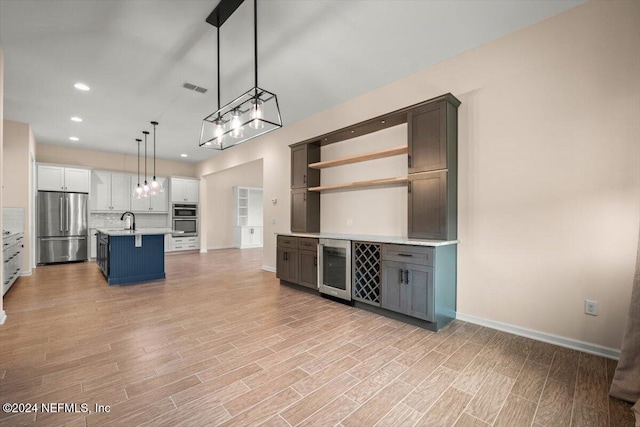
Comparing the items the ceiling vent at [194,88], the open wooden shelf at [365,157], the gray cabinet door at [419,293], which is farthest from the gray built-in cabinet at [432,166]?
the ceiling vent at [194,88]

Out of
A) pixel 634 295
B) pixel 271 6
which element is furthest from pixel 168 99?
pixel 634 295

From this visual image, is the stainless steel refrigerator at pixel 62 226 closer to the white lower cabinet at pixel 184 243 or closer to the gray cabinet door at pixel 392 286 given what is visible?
the white lower cabinet at pixel 184 243

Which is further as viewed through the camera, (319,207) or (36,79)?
(319,207)

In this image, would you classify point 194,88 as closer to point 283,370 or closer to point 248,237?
point 283,370

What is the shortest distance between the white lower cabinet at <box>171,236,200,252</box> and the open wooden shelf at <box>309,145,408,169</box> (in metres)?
6.41

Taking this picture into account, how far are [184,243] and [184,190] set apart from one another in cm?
174

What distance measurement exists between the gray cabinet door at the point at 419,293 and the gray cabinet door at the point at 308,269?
1.44 metres

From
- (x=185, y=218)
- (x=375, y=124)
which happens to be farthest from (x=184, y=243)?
(x=375, y=124)

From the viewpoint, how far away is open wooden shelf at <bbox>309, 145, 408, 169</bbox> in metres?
3.61

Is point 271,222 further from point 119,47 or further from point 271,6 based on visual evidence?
point 271,6

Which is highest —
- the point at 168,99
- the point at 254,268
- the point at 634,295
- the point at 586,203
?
the point at 168,99

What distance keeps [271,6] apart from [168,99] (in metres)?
2.78

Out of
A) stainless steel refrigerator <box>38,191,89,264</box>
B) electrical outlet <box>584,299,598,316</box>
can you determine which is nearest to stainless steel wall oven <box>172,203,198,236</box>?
stainless steel refrigerator <box>38,191,89,264</box>

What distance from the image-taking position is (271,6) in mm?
2480
